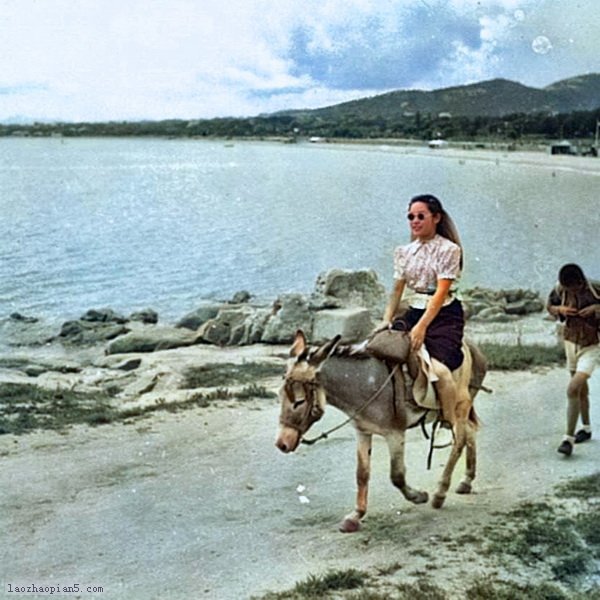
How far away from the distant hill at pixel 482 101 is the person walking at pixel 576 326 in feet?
4.44

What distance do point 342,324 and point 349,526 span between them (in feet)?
10.0

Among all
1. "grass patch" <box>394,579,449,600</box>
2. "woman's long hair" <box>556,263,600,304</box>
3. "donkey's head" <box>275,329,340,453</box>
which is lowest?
"grass patch" <box>394,579,449,600</box>

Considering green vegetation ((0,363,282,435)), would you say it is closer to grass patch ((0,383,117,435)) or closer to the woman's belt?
grass patch ((0,383,117,435))

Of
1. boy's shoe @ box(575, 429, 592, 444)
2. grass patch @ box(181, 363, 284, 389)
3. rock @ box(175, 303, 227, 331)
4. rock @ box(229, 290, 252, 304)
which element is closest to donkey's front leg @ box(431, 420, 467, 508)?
boy's shoe @ box(575, 429, 592, 444)

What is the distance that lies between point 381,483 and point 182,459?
1.02 metres

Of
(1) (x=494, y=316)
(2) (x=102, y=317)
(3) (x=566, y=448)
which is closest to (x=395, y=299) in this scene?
(3) (x=566, y=448)

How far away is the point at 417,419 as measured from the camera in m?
4.15

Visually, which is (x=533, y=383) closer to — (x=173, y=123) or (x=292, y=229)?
(x=173, y=123)

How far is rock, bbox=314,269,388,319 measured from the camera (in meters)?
9.01

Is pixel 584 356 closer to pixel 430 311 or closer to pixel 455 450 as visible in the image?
pixel 455 450

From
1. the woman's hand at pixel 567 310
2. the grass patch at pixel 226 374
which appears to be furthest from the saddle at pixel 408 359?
the grass patch at pixel 226 374

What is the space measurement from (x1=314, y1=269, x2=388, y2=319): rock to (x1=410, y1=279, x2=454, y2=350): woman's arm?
4.86 meters

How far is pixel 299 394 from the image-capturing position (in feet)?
12.7

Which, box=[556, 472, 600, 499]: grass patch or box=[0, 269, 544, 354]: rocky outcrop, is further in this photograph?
box=[0, 269, 544, 354]: rocky outcrop
